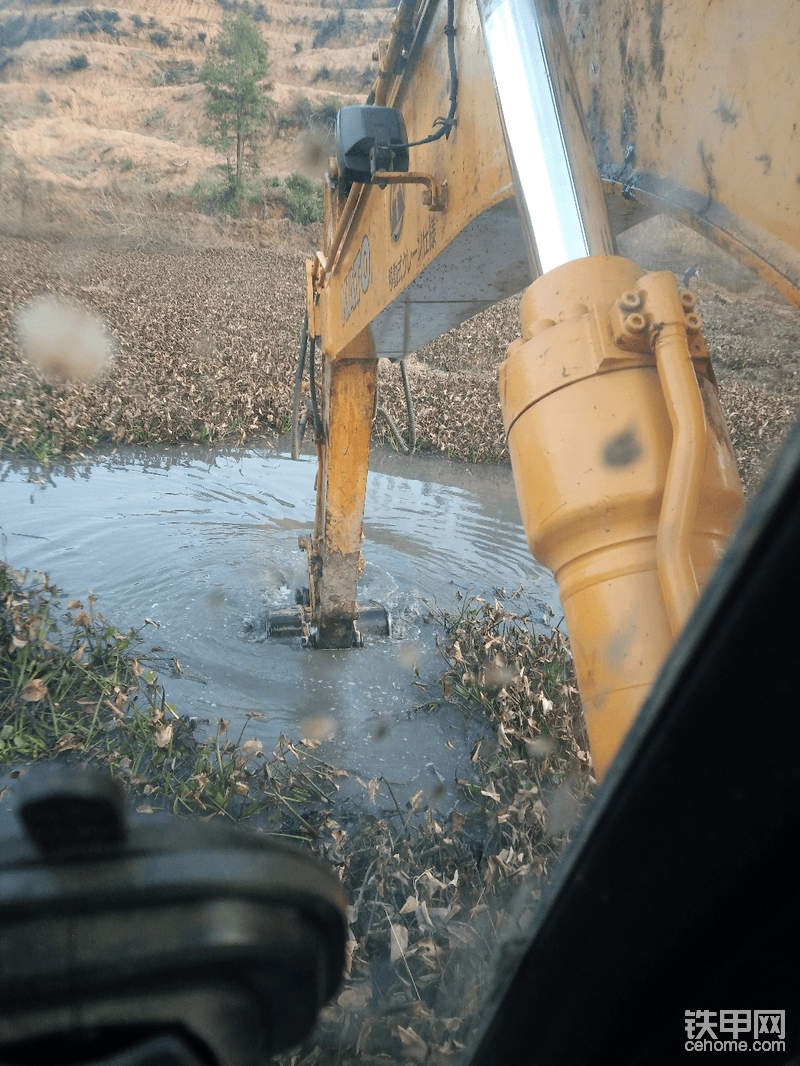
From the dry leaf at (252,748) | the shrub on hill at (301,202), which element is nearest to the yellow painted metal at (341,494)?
the dry leaf at (252,748)

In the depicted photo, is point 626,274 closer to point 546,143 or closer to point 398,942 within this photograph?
point 546,143

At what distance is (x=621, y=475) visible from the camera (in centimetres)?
93

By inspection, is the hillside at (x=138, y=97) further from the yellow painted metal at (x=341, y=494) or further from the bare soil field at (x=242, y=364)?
the yellow painted metal at (x=341, y=494)

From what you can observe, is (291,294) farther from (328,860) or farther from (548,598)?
(328,860)

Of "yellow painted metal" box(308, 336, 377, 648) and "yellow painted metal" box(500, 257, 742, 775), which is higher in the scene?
"yellow painted metal" box(308, 336, 377, 648)

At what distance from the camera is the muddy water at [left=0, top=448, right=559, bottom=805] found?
4.07 metres

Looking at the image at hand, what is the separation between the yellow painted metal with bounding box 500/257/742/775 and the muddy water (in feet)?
9.24

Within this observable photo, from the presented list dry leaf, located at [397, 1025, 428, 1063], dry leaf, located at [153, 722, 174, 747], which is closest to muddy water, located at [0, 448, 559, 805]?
dry leaf, located at [153, 722, 174, 747]

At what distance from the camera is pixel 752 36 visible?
0.97 meters

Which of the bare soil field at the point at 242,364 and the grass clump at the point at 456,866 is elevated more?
the bare soil field at the point at 242,364

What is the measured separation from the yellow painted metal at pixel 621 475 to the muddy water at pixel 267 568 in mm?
2816

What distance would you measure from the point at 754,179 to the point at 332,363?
9.56ft

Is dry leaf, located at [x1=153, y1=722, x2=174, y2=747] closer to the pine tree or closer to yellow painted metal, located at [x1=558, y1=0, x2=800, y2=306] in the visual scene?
yellow painted metal, located at [x1=558, y1=0, x2=800, y2=306]

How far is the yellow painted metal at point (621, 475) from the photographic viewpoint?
888mm
